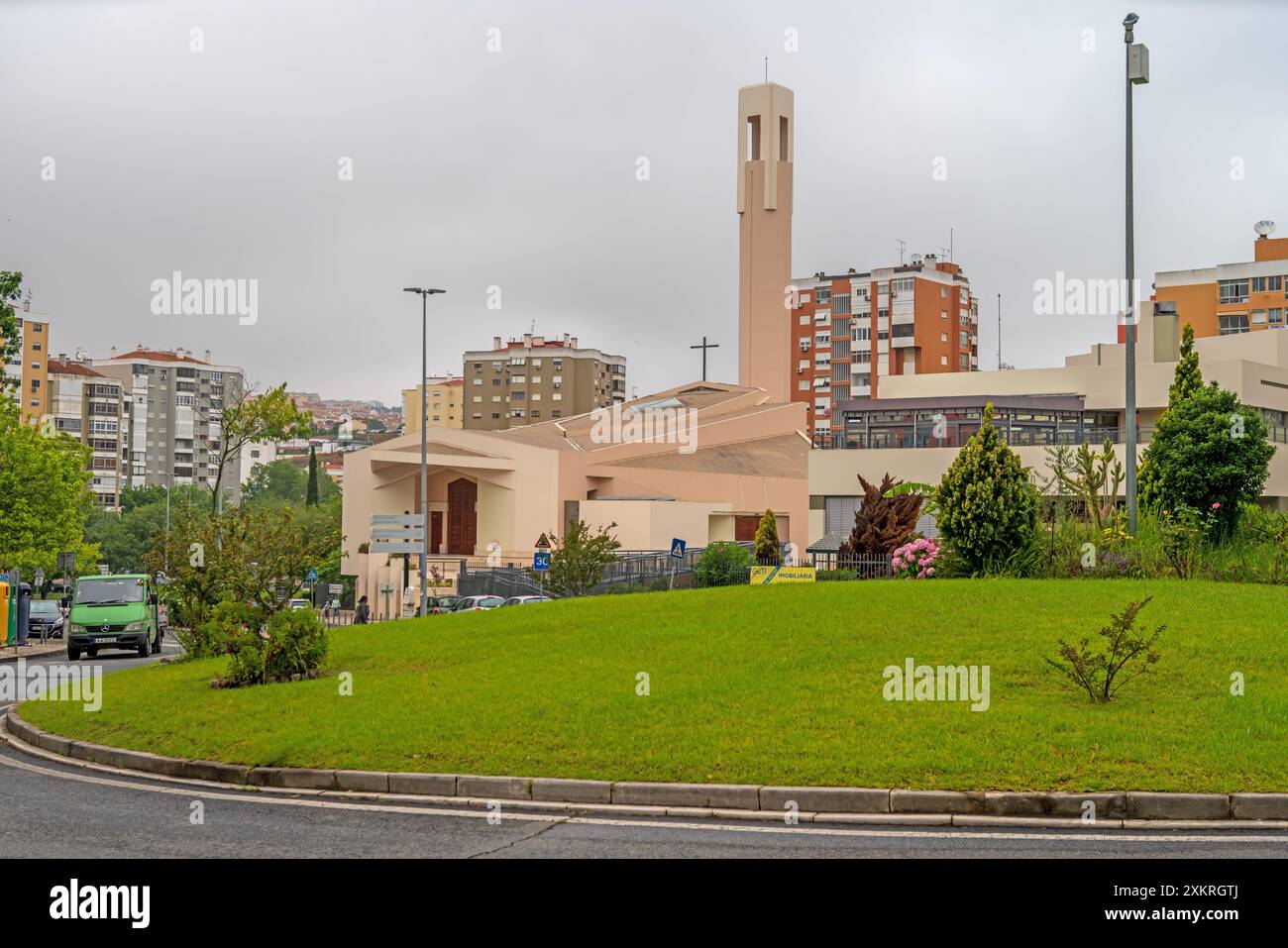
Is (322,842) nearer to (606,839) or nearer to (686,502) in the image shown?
(606,839)

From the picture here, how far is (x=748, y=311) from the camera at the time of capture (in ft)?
315

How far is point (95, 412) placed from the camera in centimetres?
13875

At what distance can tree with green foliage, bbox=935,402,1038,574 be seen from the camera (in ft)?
74.7

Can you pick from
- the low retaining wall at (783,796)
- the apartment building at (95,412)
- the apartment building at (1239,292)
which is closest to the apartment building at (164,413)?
the apartment building at (95,412)

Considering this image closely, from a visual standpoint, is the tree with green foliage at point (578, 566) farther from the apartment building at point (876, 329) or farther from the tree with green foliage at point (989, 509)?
Answer: the apartment building at point (876, 329)

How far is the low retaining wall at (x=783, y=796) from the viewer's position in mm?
10312

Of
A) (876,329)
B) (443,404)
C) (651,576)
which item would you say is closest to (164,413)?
(443,404)

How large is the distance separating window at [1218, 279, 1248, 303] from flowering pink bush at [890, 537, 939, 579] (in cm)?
6939

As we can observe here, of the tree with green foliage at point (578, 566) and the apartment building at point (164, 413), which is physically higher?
the apartment building at point (164, 413)

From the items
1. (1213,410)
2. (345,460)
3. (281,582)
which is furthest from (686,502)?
(281,582)

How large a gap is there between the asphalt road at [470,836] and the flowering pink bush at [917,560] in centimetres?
1431

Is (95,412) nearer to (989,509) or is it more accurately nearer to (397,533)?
(397,533)

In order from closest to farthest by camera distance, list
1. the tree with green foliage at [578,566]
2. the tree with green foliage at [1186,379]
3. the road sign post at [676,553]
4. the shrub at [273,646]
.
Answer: the shrub at [273,646], the tree with green foliage at [1186,379], the road sign post at [676,553], the tree with green foliage at [578,566]

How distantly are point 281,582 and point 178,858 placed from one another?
38.5 ft
